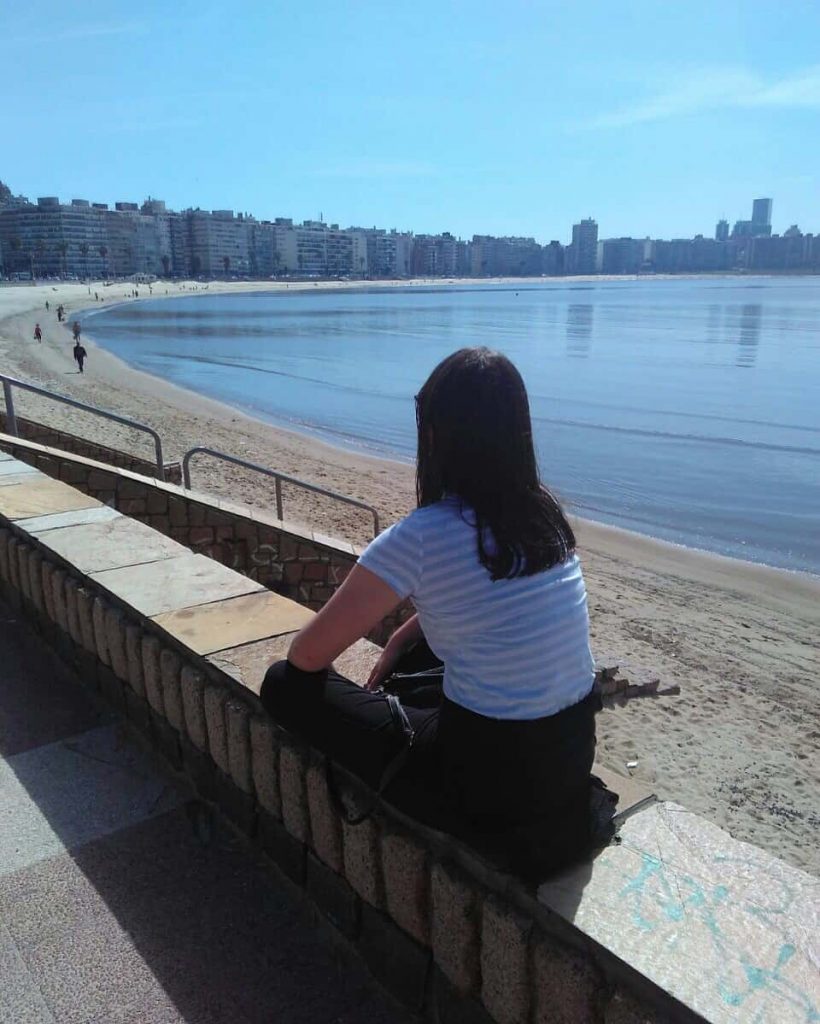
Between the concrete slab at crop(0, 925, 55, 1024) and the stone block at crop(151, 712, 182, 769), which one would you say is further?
the stone block at crop(151, 712, 182, 769)

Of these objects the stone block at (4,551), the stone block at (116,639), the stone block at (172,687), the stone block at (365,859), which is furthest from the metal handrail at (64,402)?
the stone block at (365,859)

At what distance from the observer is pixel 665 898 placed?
1465 mm

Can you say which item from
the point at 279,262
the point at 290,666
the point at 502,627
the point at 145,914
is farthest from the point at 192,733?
Result: the point at 279,262

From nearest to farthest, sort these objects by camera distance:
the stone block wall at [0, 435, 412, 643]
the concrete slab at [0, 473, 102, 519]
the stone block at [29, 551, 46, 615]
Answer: the stone block at [29, 551, 46, 615], the concrete slab at [0, 473, 102, 519], the stone block wall at [0, 435, 412, 643]

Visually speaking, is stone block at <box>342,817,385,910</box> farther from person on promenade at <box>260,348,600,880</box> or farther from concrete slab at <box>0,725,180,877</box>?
concrete slab at <box>0,725,180,877</box>

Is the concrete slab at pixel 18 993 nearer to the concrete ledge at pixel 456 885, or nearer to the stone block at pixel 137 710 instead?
the concrete ledge at pixel 456 885

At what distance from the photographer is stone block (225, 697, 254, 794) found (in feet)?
7.22

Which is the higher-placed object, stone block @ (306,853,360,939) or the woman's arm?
the woman's arm

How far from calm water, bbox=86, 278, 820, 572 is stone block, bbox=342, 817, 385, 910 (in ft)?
36.1

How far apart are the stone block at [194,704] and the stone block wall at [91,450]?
6251 millimetres

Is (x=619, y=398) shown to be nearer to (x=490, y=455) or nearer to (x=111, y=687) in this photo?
(x=111, y=687)

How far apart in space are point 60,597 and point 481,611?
2.02 metres

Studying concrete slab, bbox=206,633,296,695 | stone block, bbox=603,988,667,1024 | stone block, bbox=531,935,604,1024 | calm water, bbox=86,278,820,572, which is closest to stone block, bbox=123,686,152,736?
concrete slab, bbox=206,633,296,695

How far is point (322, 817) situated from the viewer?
6.54ft
